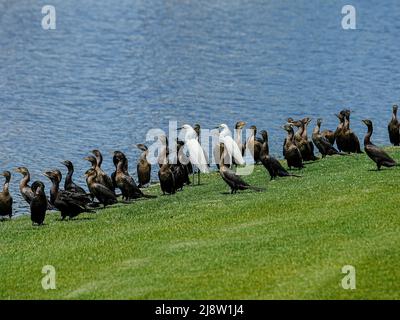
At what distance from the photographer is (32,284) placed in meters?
21.8

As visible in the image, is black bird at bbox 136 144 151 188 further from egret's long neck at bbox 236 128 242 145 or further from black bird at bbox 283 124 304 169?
black bird at bbox 283 124 304 169

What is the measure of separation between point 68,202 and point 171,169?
5.06m

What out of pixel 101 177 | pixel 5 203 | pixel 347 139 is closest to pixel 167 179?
pixel 101 177

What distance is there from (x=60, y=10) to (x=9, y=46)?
1792 centimetres

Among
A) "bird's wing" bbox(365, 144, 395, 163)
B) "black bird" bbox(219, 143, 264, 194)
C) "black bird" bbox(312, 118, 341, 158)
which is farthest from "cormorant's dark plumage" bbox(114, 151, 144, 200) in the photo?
"black bird" bbox(312, 118, 341, 158)

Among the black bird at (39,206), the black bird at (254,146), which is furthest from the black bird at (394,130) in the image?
the black bird at (39,206)

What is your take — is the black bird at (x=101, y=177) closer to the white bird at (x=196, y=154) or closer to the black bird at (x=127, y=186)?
the black bird at (x=127, y=186)

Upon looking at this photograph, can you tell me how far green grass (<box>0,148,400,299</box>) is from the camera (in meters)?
20.1

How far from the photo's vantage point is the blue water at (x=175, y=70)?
53.3 metres

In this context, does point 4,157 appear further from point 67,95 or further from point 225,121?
point 67,95

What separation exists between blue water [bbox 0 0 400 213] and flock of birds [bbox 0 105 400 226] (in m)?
4.08

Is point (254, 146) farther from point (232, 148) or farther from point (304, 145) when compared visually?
point (232, 148)

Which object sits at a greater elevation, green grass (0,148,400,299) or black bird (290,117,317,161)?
black bird (290,117,317,161)
